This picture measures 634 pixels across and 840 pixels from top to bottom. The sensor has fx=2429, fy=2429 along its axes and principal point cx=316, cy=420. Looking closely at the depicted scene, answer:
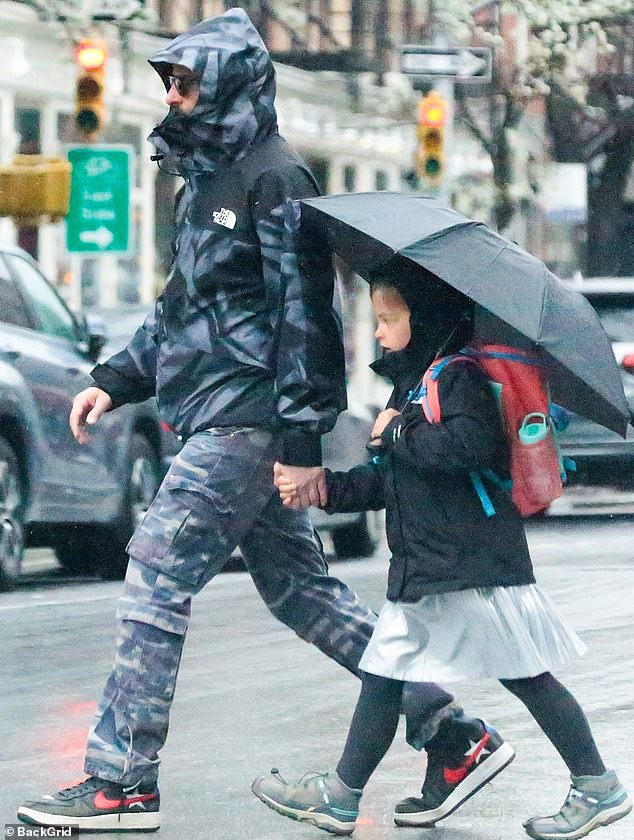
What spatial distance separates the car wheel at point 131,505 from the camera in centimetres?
1322

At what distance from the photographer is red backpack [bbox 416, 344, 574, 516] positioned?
17.8 ft

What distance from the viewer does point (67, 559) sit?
13.7m

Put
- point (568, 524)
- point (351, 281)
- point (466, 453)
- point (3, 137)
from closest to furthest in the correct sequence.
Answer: point (466, 453)
point (568, 524)
point (3, 137)
point (351, 281)

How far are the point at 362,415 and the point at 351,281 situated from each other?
2051cm

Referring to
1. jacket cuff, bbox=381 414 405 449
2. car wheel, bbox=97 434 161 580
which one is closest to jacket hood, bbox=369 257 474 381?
jacket cuff, bbox=381 414 405 449

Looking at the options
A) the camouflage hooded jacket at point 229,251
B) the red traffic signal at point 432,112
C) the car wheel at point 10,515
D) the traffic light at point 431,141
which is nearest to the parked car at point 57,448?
the car wheel at point 10,515

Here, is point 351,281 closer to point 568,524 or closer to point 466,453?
point 568,524

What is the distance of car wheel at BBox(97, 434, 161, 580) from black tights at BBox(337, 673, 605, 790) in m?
7.59

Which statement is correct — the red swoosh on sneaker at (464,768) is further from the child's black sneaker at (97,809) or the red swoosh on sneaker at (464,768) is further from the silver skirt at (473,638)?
the child's black sneaker at (97,809)

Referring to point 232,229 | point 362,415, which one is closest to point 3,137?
point 362,415

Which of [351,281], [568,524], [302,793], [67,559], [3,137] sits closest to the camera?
[302,793]

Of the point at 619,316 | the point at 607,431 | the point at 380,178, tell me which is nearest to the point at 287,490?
the point at 619,316

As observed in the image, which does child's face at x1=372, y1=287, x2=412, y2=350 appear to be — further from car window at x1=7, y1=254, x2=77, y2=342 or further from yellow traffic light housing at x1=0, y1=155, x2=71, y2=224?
yellow traffic light housing at x1=0, y1=155, x2=71, y2=224

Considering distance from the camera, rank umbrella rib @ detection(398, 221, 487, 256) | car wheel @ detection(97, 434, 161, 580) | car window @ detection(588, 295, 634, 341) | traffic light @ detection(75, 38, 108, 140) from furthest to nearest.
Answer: traffic light @ detection(75, 38, 108, 140), car window @ detection(588, 295, 634, 341), car wheel @ detection(97, 434, 161, 580), umbrella rib @ detection(398, 221, 487, 256)
